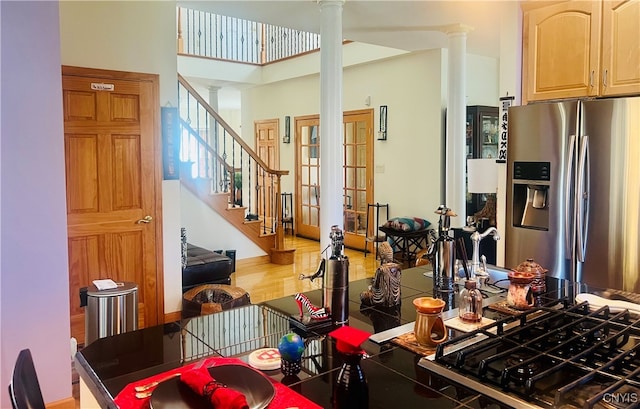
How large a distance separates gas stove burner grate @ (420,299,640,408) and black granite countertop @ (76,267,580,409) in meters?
0.05

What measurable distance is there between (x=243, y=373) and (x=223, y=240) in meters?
5.39

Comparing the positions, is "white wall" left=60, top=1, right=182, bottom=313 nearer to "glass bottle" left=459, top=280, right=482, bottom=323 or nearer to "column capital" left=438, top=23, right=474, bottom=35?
"column capital" left=438, top=23, right=474, bottom=35

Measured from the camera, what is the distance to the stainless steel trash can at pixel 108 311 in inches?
123

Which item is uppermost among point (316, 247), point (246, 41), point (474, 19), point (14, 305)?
point (246, 41)

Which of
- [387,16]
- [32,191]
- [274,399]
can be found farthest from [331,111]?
[274,399]

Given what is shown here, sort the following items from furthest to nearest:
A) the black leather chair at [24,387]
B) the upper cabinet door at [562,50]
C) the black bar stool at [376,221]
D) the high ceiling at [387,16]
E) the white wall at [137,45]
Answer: the black bar stool at [376,221] → the high ceiling at [387,16] → the white wall at [137,45] → the upper cabinet door at [562,50] → the black leather chair at [24,387]

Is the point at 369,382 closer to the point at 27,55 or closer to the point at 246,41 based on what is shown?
the point at 27,55

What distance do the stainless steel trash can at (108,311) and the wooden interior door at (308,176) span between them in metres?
5.38

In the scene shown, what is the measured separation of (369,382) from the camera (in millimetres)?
1191

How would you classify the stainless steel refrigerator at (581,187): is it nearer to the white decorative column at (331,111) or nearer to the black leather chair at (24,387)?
the white decorative column at (331,111)

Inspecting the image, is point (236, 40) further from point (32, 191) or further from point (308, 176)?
point (32, 191)

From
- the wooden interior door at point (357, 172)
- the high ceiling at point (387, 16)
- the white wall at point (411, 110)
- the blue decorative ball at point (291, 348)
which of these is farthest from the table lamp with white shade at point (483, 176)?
the blue decorative ball at point (291, 348)

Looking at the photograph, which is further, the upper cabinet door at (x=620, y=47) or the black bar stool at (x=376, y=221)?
the black bar stool at (x=376, y=221)

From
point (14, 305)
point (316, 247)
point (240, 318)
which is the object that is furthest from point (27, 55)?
point (316, 247)
